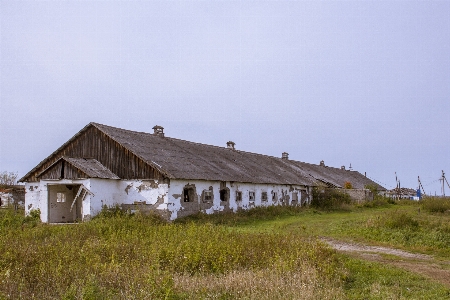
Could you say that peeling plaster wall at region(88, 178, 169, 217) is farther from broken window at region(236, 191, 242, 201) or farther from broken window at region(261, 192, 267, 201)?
broken window at region(261, 192, 267, 201)

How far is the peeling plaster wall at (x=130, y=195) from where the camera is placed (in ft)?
62.6

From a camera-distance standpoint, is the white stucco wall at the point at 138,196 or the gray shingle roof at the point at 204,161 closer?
the white stucco wall at the point at 138,196

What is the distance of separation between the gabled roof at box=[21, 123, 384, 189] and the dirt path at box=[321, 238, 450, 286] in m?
8.35

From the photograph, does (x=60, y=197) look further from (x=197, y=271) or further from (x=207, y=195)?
(x=197, y=271)

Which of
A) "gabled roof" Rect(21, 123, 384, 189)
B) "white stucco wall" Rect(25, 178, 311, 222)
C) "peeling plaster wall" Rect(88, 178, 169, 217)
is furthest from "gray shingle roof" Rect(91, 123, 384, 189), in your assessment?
"peeling plaster wall" Rect(88, 178, 169, 217)

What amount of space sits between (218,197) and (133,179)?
469 cm

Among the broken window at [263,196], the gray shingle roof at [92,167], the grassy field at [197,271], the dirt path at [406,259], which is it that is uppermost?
the gray shingle roof at [92,167]

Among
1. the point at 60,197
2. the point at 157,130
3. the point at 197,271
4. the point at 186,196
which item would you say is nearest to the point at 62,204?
the point at 60,197

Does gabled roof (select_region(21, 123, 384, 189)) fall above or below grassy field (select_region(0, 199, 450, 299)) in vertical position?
above

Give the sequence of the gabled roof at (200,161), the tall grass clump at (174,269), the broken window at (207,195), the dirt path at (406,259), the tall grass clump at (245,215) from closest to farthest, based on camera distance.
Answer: the tall grass clump at (174,269), the dirt path at (406,259), the tall grass clump at (245,215), the gabled roof at (200,161), the broken window at (207,195)

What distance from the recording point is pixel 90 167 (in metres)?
19.7

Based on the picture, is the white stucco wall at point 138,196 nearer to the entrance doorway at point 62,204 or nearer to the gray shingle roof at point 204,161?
the entrance doorway at point 62,204

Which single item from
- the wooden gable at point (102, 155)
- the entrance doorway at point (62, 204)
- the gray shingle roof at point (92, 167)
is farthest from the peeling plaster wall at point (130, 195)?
the entrance doorway at point (62, 204)

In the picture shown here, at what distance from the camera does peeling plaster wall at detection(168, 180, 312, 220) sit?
19.7 m
